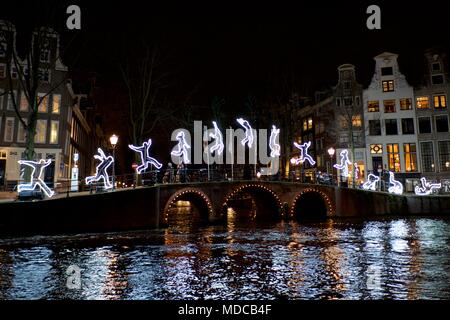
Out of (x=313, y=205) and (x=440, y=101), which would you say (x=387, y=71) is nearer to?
(x=440, y=101)

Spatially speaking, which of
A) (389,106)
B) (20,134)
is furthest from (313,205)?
(20,134)

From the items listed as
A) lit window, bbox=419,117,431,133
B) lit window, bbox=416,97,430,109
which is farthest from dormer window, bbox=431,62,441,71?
lit window, bbox=419,117,431,133

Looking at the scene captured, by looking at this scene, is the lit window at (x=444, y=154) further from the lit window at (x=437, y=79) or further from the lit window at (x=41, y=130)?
the lit window at (x=41, y=130)

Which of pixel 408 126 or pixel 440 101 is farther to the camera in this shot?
pixel 408 126

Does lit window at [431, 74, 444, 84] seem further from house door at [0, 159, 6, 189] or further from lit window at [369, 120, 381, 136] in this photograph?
house door at [0, 159, 6, 189]

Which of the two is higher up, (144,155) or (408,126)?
(408,126)

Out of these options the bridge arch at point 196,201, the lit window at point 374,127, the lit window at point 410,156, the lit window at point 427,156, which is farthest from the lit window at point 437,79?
the bridge arch at point 196,201

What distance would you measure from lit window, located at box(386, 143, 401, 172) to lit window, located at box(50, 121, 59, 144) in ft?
135

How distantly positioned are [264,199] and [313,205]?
5.41m

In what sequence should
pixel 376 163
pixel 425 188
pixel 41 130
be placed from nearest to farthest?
1. pixel 41 130
2. pixel 425 188
3. pixel 376 163

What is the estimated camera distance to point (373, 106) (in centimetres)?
5175

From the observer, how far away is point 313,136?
61.6m

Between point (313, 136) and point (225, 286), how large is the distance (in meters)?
55.1
